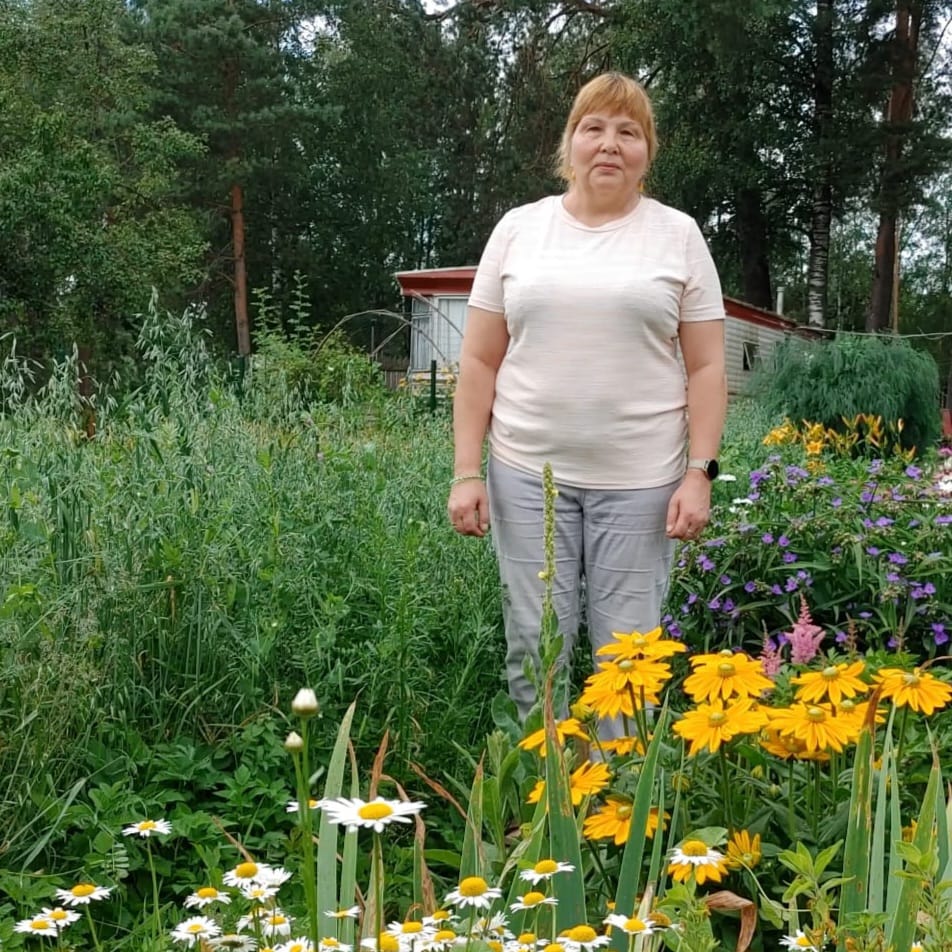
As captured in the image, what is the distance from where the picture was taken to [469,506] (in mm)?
2402

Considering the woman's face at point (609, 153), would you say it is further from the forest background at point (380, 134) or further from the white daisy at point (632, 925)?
the forest background at point (380, 134)

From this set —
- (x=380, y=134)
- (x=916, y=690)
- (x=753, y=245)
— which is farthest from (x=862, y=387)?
(x=380, y=134)

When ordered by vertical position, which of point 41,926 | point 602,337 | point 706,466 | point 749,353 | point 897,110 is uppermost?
point 897,110

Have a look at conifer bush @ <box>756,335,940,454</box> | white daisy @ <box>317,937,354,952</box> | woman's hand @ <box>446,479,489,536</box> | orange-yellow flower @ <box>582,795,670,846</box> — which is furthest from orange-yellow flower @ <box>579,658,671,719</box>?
conifer bush @ <box>756,335,940,454</box>

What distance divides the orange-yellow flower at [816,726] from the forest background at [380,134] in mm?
15215

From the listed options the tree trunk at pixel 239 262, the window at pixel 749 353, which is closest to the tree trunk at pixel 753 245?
the window at pixel 749 353

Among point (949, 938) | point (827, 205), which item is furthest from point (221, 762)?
point (827, 205)

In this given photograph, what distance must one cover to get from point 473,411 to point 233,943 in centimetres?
147

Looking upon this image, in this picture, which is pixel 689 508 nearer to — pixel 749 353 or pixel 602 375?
pixel 602 375

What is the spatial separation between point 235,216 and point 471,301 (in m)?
26.3

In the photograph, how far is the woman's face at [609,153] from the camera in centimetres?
224

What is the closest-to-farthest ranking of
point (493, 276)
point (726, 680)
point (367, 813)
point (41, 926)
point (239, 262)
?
point (367, 813)
point (41, 926)
point (726, 680)
point (493, 276)
point (239, 262)

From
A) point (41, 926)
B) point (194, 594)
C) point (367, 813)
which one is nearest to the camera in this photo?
point (367, 813)

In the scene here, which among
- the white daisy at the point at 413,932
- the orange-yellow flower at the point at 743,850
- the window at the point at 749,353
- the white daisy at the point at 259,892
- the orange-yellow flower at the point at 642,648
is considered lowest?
the orange-yellow flower at the point at 743,850
